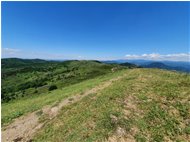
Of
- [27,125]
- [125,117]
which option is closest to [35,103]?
[27,125]

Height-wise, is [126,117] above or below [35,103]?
above

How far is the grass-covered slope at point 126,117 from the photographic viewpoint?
1744cm

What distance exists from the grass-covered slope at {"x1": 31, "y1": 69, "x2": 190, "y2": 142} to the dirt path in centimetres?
114

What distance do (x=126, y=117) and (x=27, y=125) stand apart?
32.1ft

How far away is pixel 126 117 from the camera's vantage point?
19.1 m

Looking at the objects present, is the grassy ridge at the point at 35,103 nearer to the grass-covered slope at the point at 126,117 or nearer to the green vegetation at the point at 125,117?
the green vegetation at the point at 125,117

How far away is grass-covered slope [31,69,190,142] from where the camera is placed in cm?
1744

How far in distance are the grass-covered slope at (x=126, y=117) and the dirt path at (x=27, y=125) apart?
1145 millimetres

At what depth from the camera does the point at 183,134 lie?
18141 mm

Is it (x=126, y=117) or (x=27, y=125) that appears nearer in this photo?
(x=126, y=117)

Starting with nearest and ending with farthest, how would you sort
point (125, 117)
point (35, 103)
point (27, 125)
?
point (125, 117) → point (27, 125) → point (35, 103)

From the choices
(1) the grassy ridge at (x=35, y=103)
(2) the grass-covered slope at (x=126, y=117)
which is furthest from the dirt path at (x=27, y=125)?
(1) the grassy ridge at (x=35, y=103)

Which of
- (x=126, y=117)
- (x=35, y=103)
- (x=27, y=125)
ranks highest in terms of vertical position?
(x=126, y=117)

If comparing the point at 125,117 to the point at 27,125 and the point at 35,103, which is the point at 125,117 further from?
the point at 35,103
